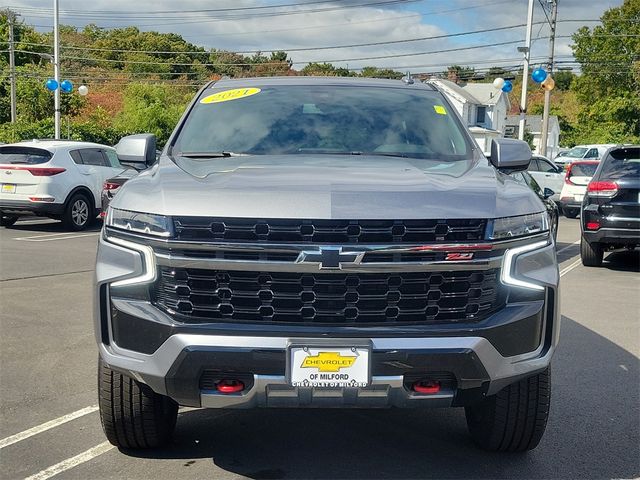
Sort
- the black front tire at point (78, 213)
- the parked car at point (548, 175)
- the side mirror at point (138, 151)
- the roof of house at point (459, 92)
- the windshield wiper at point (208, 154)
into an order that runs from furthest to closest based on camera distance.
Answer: the roof of house at point (459, 92)
the parked car at point (548, 175)
the black front tire at point (78, 213)
the side mirror at point (138, 151)
the windshield wiper at point (208, 154)

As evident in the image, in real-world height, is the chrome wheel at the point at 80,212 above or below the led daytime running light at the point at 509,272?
below

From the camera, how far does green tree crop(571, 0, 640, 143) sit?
192 ft

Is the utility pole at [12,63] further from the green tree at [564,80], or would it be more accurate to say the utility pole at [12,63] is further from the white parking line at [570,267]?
the green tree at [564,80]

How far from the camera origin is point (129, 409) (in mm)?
3580

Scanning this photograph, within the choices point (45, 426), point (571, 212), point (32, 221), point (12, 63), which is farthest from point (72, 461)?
point (12, 63)

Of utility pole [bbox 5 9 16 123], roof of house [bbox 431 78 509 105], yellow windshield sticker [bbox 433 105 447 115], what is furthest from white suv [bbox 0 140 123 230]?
roof of house [bbox 431 78 509 105]

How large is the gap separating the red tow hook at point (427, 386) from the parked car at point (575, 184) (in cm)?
1524

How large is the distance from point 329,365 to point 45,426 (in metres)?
1.97

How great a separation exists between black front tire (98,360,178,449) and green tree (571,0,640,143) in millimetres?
58563

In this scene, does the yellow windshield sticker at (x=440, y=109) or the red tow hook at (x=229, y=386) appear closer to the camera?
the red tow hook at (x=229, y=386)

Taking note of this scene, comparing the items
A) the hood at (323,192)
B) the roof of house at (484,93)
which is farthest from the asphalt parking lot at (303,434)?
the roof of house at (484,93)

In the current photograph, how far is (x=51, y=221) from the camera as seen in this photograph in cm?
1648

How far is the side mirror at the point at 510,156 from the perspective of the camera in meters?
4.19

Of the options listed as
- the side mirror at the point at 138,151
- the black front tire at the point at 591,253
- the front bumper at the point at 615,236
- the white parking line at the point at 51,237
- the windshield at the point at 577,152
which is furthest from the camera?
the windshield at the point at 577,152
